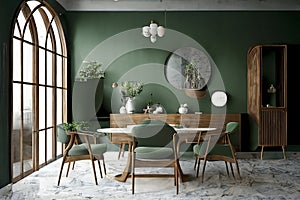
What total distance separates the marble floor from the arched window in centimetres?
34

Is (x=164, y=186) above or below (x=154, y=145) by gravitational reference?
below

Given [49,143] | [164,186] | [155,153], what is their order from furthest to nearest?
1. [49,143]
2. [164,186]
3. [155,153]

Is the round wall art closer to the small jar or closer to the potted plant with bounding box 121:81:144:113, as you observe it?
the small jar

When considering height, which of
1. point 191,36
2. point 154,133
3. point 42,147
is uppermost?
point 191,36

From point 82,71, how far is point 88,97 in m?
0.57

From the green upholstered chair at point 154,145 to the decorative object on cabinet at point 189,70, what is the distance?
3.05m

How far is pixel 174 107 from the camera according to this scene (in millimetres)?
7770

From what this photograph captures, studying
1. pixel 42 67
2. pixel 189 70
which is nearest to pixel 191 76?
pixel 189 70

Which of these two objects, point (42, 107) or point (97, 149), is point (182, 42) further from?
point (97, 149)

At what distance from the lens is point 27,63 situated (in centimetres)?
559

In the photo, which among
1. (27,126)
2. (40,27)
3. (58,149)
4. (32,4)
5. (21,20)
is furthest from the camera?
(58,149)

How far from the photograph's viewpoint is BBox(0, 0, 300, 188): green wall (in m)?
7.72

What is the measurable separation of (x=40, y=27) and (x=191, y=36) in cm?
307

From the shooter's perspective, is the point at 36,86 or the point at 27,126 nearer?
the point at 27,126
